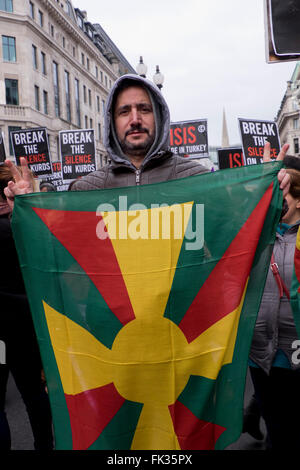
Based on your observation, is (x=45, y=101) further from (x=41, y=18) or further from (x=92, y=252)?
(x=92, y=252)

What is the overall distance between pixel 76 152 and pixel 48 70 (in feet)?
92.6

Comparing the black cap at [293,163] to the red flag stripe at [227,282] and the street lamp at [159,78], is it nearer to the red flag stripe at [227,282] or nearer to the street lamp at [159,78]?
the red flag stripe at [227,282]

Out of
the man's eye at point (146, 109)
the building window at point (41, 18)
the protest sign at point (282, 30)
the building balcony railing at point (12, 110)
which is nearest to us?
the man's eye at point (146, 109)

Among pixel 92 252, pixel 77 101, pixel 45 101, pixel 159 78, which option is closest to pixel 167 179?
pixel 92 252

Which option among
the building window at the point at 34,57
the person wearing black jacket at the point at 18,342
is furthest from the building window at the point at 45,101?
the person wearing black jacket at the point at 18,342

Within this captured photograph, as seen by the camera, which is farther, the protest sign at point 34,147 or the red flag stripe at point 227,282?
the protest sign at point 34,147

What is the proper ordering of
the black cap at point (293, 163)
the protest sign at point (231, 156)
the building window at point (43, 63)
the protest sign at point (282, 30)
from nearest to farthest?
the black cap at point (293, 163)
the protest sign at point (282, 30)
the protest sign at point (231, 156)
the building window at point (43, 63)

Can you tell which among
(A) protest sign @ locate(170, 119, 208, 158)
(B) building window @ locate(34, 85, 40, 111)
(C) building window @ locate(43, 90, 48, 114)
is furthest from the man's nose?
(C) building window @ locate(43, 90, 48, 114)

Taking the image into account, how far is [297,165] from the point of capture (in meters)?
2.79

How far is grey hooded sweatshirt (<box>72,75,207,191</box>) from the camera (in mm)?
2334

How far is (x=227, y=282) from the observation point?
195 cm

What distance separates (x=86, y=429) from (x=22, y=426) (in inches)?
74.0

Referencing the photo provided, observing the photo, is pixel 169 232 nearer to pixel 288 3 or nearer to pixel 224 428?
pixel 224 428

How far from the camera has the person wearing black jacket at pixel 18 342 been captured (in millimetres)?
2648
